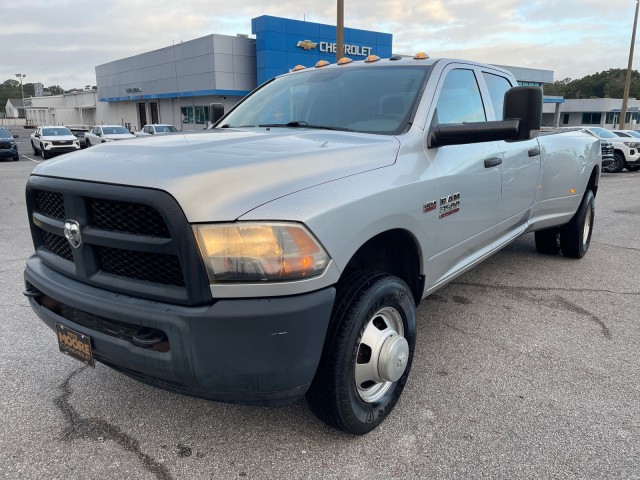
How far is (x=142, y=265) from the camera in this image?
2.10 meters

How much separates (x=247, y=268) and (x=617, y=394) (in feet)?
7.71

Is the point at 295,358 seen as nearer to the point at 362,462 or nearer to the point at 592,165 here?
the point at 362,462

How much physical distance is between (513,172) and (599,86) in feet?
362

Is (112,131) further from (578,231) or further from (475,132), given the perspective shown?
(475,132)

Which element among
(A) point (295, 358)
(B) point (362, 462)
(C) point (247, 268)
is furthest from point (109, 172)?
(B) point (362, 462)

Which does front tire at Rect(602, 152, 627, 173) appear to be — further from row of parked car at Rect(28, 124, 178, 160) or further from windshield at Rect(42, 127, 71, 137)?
windshield at Rect(42, 127, 71, 137)

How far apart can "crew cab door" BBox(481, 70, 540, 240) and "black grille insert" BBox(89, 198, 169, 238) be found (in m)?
2.57

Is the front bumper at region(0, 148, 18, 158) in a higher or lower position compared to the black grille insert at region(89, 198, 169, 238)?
lower

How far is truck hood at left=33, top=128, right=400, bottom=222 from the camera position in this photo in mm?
1942

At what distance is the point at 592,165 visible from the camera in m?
5.65

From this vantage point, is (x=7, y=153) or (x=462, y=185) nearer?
(x=462, y=185)

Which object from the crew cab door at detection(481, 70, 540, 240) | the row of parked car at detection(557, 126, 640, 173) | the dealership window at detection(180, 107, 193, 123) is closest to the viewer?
the crew cab door at detection(481, 70, 540, 240)

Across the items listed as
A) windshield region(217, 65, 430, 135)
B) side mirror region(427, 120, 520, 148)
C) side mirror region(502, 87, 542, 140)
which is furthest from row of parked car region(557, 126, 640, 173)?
side mirror region(427, 120, 520, 148)

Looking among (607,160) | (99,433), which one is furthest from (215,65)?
(99,433)
